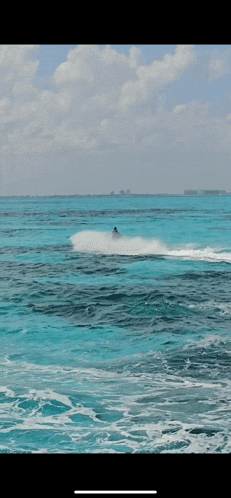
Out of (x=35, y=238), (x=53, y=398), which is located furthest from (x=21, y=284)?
(x=35, y=238)

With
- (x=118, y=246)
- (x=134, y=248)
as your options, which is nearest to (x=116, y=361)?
(x=134, y=248)

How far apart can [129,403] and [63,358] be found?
283 centimetres

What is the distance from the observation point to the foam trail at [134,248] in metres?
26.9

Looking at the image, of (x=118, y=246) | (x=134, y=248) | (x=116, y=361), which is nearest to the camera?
(x=116, y=361)

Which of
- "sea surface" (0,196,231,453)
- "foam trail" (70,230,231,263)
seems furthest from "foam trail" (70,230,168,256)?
"sea surface" (0,196,231,453)

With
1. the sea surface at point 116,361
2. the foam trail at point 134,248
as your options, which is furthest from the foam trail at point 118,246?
the sea surface at point 116,361

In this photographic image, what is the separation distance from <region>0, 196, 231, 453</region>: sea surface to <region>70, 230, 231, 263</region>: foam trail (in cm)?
533

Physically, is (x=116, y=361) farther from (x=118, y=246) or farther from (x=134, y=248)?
(x=118, y=246)

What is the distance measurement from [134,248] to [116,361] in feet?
66.6

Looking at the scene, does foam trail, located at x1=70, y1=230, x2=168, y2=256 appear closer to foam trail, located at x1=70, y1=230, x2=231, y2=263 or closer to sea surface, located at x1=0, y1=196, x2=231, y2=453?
foam trail, located at x1=70, y1=230, x2=231, y2=263

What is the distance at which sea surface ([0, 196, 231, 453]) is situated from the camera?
6.66 meters

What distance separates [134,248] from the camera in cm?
3005
